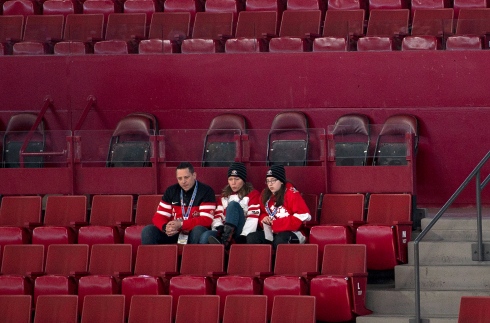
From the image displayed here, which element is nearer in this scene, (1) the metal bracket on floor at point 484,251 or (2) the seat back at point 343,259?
(2) the seat back at point 343,259

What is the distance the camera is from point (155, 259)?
25.5 feet

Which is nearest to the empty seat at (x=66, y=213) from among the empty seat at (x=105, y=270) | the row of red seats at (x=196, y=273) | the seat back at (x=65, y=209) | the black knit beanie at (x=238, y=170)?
the seat back at (x=65, y=209)

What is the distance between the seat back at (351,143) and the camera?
8.75 m

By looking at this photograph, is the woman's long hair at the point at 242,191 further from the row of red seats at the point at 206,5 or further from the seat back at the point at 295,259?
the row of red seats at the point at 206,5

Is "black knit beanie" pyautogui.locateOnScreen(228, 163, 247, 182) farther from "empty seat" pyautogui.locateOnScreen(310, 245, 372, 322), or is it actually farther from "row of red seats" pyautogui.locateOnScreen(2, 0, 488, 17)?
"row of red seats" pyautogui.locateOnScreen(2, 0, 488, 17)

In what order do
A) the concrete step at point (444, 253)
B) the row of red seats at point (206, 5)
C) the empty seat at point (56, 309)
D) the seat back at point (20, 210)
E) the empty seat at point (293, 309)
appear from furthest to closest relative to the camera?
the row of red seats at point (206, 5), the seat back at point (20, 210), the concrete step at point (444, 253), the empty seat at point (56, 309), the empty seat at point (293, 309)

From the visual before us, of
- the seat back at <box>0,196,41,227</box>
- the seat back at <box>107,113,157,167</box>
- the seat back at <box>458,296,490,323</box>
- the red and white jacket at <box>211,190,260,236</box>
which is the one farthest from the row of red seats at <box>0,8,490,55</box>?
the seat back at <box>458,296,490,323</box>

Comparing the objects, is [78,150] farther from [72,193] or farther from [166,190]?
[166,190]

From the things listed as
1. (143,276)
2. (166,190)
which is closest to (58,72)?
(166,190)

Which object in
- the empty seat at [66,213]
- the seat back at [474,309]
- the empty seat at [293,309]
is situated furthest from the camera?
the empty seat at [66,213]

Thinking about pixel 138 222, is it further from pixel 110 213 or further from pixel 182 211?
pixel 182 211

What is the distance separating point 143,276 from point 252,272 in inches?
27.2

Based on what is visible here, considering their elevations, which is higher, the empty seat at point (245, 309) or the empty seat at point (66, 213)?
the empty seat at point (66, 213)

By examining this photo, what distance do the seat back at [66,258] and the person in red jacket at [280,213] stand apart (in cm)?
112
